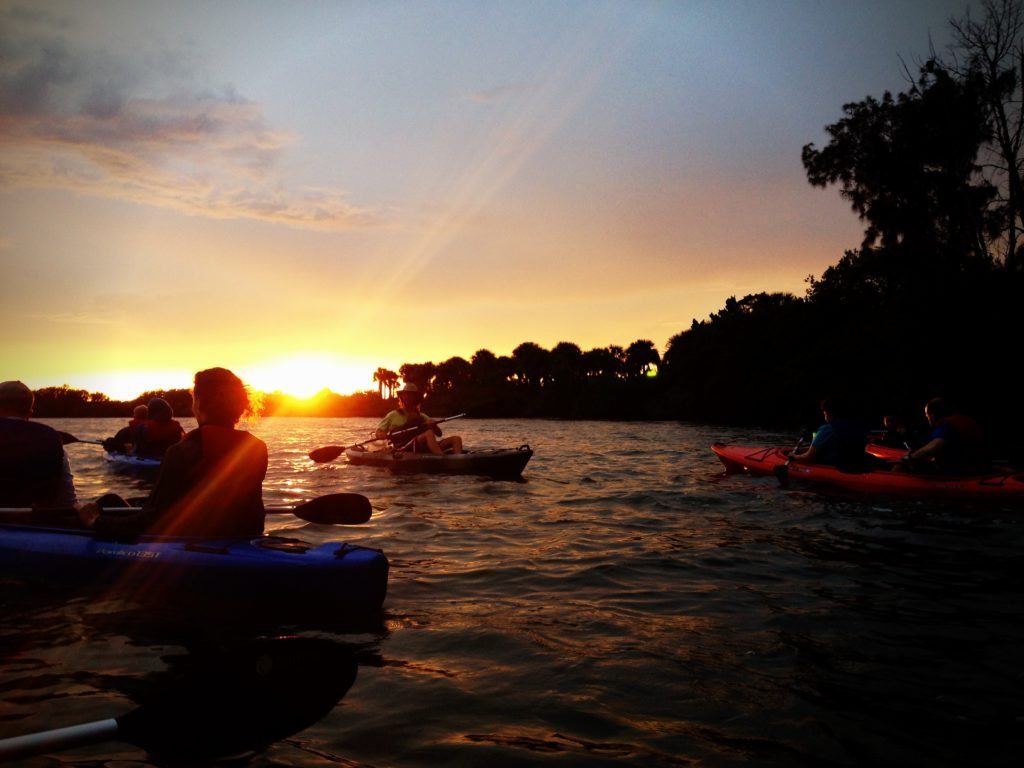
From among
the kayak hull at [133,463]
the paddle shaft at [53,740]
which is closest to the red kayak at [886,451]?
the kayak hull at [133,463]

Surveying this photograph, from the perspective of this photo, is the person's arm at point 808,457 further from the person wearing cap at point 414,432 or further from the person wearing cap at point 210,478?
the person wearing cap at point 210,478

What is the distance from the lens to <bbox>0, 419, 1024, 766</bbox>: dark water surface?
3.22 metres

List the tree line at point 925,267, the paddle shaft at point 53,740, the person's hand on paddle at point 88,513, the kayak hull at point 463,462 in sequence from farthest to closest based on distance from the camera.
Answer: the tree line at point 925,267 < the kayak hull at point 463,462 < the person's hand on paddle at point 88,513 < the paddle shaft at point 53,740

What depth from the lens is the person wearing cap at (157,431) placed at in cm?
1419

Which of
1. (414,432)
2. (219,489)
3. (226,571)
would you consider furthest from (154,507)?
(414,432)

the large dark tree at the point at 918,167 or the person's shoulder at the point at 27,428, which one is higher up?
the large dark tree at the point at 918,167

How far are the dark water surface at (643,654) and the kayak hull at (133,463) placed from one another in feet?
25.7

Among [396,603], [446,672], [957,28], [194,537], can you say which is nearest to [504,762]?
[446,672]

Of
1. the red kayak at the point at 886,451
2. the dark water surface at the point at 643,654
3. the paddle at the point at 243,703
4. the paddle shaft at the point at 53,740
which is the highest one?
the paddle shaft at the point at 53,740

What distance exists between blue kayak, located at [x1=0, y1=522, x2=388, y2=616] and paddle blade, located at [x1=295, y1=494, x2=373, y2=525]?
493mm

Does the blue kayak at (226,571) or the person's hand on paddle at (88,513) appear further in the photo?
the person's hand on paddle at (88,513)

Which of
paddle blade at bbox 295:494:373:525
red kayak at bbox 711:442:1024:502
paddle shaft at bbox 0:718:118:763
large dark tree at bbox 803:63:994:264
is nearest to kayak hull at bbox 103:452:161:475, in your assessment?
paddle blade at bbox 295:494:373:525

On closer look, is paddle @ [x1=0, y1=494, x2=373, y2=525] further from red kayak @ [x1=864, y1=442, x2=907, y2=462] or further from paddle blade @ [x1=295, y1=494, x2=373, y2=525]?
red kayak @ [x1=864, y1=442, x2=907, y2=462]

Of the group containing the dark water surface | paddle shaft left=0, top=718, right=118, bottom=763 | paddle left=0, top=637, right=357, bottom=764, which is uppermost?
paddle shaft left=0, top=718, right=118, bottom=763
